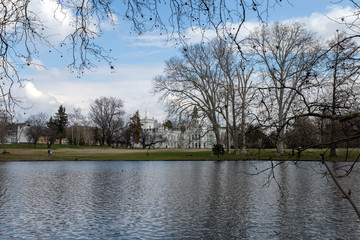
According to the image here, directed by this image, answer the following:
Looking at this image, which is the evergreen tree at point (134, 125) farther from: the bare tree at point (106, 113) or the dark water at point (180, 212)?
the dark water at point (180, 212)

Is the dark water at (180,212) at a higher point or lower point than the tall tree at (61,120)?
lower

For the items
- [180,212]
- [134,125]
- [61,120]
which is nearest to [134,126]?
[134,125]

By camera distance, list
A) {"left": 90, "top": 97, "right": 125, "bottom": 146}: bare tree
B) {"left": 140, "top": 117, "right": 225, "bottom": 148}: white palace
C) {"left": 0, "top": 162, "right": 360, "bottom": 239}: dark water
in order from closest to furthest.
Answer: 1. {"left": 0, "top": 162, "right": 360, "bottom": 239}: dark water
2. {"left": 140, "top": 117, "right": 225, "bottom": 148}: white palace
3. {"left": 90, "top": 97, "right": 125, "bottom": 146}: bare tree

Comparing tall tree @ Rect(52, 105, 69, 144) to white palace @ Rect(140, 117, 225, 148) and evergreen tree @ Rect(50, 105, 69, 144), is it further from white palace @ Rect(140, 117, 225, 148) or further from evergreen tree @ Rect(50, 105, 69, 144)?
white palace @ Rect(140, 117, 225, 148)

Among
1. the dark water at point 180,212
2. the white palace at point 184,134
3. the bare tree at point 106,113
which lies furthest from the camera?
the bare tree at point 106,113

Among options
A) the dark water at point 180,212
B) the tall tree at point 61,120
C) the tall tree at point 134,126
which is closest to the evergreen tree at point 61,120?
the tall tree at point 61,120

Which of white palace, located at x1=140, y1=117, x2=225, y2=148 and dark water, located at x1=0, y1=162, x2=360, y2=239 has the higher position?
white palace, located at x1=140, y1=117, x2=225, y2=148

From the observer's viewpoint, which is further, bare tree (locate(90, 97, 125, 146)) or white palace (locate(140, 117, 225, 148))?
bare tree (locate(90, 97, 125, 146))

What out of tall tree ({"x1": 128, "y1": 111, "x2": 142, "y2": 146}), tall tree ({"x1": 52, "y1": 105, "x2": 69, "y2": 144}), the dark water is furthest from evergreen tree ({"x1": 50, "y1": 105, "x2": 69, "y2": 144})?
the dark water

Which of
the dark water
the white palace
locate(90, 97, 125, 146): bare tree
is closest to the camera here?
the dark water

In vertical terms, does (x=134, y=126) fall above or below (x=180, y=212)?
above

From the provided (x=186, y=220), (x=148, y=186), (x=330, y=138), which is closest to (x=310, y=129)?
(x=330, y=138)

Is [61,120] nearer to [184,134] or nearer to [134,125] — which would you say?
[134,125]

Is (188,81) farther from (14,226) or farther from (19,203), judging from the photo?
(14,226)
